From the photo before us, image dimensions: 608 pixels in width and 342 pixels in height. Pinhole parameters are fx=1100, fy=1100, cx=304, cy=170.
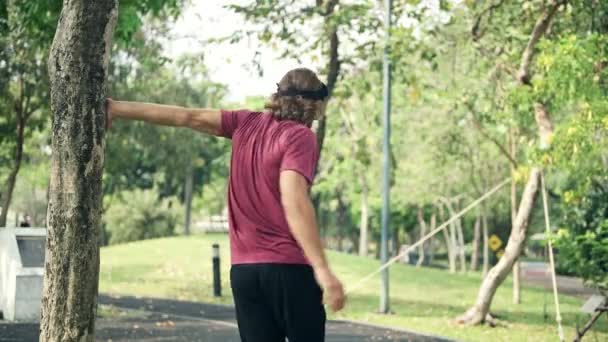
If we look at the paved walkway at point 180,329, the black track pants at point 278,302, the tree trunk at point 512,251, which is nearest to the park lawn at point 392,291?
the tree trunk at point 512,251

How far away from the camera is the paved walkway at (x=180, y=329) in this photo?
553 inches

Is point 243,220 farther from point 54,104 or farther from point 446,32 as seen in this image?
point 446,32

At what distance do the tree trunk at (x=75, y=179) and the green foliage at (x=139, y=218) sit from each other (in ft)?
172

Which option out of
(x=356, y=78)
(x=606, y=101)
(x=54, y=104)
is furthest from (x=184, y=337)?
(x=54, y=104)

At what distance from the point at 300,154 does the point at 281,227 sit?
0.28m

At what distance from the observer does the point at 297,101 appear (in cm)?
418

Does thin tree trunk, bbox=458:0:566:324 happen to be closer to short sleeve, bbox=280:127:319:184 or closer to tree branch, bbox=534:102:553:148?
tree branch, bbox=534:102:553:148

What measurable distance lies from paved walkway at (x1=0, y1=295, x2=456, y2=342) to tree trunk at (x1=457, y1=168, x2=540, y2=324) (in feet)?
5.67

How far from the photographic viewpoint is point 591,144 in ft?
36.5

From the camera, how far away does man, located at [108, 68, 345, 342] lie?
3.99 metres

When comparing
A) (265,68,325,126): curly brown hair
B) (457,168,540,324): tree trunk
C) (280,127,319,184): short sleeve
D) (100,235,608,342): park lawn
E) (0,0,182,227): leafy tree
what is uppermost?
(0,0,182,227): leafy tree

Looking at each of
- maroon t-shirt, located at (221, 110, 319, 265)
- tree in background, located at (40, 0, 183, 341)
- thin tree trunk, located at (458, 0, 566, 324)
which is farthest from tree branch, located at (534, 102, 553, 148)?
maroon t-shirt, located at (221, 110, 319, 265)

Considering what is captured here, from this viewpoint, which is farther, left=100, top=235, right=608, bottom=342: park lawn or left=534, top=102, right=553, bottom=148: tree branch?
left=100, top=235, right=608, bottom=342: park lawn

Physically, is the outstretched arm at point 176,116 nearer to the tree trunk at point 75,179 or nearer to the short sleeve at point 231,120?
the short sleeve at point 231,120
